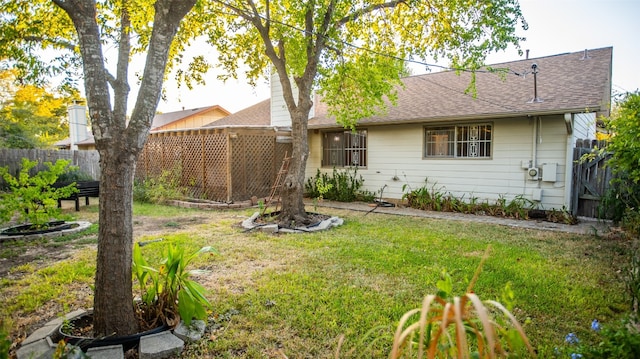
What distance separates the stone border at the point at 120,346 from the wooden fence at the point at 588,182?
26.3 ft

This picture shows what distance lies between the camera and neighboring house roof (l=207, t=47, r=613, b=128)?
7.36m

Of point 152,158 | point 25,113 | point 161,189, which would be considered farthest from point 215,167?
point 25,113

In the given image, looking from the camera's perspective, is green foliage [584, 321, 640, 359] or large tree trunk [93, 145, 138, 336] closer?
green foliage [584, 321, 640, 359]

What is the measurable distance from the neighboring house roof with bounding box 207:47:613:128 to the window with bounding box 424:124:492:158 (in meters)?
0.56

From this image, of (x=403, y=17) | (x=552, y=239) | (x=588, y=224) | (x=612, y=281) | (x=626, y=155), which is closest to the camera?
(x=612, y=281)

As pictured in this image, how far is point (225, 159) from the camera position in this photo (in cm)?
999

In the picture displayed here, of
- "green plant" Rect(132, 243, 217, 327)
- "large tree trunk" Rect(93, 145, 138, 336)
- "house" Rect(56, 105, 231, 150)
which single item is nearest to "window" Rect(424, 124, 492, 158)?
"green plant" Rect(132, 243, 217, 327)

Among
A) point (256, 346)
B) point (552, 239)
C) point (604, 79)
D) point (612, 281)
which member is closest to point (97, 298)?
point (256, 346)

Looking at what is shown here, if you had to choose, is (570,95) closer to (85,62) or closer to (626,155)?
(626,155)

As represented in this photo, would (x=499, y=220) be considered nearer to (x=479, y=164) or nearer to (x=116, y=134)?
(x=479, y=164)

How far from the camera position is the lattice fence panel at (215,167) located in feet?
33.1

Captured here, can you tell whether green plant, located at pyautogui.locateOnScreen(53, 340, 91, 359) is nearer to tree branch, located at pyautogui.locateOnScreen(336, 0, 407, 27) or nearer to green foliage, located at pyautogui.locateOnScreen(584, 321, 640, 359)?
green foliage, located at pyautogui.locateOnScreen(584, 321, 640, 359)

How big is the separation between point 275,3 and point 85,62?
632 centimetres

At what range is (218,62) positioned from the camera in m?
9.25
